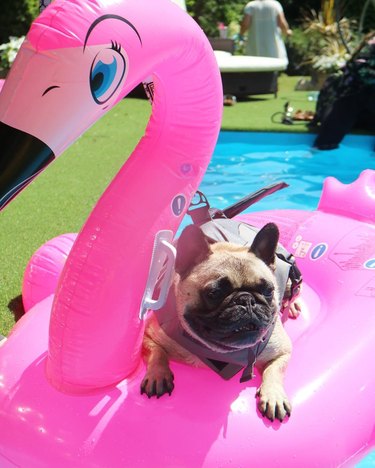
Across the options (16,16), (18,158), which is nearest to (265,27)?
(16,16)

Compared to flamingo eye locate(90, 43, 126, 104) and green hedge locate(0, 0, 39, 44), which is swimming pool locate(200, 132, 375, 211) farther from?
green hedge locate(0, 0, 39, 44)

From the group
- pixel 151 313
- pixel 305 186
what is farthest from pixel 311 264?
pixel 305 186

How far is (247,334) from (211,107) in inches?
27.2

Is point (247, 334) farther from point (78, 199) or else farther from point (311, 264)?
point (78, 199)

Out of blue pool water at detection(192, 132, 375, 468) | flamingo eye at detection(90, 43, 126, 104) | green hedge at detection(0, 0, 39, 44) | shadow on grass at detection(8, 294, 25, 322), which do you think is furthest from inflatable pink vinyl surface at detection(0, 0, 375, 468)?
green hedge at detection(0, 0, 39, 44)

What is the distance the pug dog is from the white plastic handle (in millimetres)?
44

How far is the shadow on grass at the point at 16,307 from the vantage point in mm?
3286

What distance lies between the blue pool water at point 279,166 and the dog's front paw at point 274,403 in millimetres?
4096

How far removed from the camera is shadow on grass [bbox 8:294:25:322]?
329 centimetres

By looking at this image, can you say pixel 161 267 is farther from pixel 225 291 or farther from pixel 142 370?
pixel 142 370

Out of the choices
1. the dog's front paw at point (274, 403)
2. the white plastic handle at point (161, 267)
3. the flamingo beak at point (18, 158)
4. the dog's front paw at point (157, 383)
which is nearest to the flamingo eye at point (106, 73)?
the flamingo beak at point (18, 158)

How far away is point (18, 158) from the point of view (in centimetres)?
141

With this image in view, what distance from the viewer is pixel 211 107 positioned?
181cm

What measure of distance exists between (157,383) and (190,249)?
0.44m
